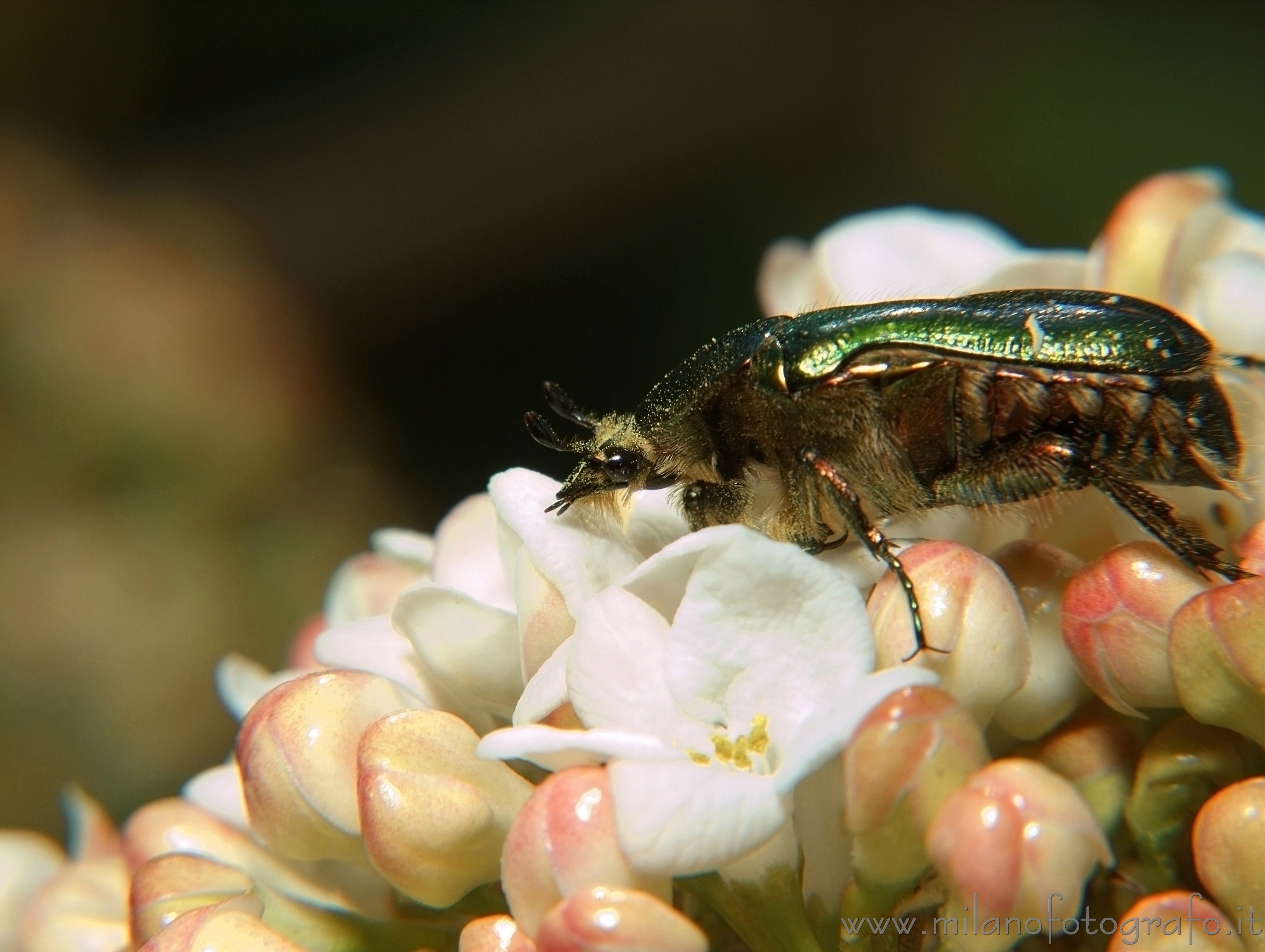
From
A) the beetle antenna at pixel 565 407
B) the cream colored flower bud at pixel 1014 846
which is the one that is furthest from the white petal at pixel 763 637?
the beetle antenna at pixel 565 407

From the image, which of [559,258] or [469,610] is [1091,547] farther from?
[559,258]

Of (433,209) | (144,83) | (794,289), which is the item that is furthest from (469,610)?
(144,83)

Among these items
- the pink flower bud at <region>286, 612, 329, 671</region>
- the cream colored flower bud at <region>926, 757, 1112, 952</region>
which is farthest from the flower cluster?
the pink flower bud at <region>286, 612, 329, 671</region>

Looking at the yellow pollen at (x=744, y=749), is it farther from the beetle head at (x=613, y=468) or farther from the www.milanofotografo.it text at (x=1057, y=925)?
the beetle head at (x=613, y=468)

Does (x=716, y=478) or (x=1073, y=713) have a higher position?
(x=716, y=478)

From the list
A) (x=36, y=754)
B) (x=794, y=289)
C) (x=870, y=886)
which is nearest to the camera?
(x=870, y=886)

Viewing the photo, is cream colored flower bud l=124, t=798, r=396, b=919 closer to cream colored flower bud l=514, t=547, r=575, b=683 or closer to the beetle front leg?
cream colored flower bud l=514, t=547, r=575, b=683

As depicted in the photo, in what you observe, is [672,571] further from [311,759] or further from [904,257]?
[904,257]
